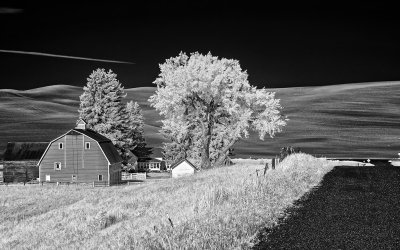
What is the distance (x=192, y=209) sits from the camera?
13.6m

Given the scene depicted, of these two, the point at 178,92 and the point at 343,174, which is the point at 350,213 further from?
the point at 178,92

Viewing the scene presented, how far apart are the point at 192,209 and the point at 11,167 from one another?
72.4m

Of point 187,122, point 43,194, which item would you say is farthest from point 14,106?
point 187,122

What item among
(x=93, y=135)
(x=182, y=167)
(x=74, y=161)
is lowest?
(x=182, y=167)

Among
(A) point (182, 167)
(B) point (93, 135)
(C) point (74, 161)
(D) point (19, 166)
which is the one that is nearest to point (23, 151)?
(D) point (19, 166)

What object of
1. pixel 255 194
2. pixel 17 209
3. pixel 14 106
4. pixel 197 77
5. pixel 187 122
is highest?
pixel 14 106

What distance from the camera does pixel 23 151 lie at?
268 feet

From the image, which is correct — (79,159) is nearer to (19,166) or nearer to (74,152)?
(74,152)

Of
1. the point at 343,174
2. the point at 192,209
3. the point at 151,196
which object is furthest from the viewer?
the point at 151,196

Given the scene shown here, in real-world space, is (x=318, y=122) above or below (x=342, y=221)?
above

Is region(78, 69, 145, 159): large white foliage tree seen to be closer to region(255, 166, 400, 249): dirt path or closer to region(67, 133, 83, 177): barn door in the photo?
region(67, 133, 83, 177): barn door

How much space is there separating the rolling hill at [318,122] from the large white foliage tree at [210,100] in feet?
229

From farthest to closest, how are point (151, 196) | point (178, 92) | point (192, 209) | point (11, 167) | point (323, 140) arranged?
point (323, 140) → point (11, 167) → point (178, 92) → point (151, 196) → point (192, 209)

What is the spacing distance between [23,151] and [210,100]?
161 ft
